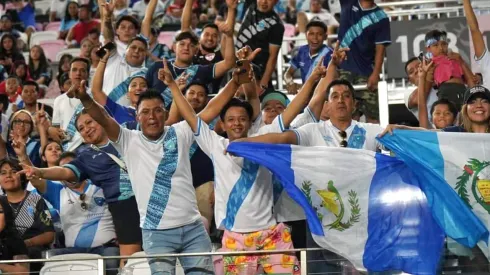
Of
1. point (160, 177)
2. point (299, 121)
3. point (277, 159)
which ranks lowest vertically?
point (160, 177)

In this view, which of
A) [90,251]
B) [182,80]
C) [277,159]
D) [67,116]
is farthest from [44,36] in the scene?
[277,159]

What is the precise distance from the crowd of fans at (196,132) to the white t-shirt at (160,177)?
1cm

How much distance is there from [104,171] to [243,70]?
1493 mm

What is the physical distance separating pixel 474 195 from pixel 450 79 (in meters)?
3.20

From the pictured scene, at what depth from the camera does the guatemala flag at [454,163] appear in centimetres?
865

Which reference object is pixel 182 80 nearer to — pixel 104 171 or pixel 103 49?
pixel 103 49

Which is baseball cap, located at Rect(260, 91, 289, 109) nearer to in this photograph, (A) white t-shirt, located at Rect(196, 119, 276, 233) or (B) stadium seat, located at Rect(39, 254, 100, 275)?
(A) white t-shirt, located at Rect(196, 119, 276, 233)

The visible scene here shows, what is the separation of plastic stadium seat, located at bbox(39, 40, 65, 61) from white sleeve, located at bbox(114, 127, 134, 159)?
33.4 feet

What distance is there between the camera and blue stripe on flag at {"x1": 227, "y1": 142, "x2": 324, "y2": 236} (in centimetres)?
902

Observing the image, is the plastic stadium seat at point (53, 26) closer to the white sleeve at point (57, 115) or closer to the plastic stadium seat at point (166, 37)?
the plastic stadium seat at point (166, 37)

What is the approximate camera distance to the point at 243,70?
9.73m

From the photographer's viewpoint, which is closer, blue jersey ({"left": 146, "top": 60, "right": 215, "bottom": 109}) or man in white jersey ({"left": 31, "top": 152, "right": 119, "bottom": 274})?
man in white jersey ({"left": 31, "top": 152, "right": 119, "bottom": 274})

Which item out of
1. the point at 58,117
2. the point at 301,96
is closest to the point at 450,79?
the point at 301,96

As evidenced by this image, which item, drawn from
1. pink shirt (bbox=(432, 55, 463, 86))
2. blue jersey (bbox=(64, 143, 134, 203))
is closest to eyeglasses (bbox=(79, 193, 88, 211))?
blue jersey (bbox=(64, 143, 134, 203))
